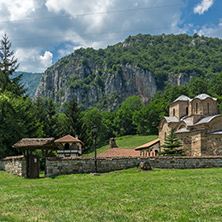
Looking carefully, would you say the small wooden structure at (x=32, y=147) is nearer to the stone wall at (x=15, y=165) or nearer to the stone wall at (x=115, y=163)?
the stone wall at (x=15, y=165)

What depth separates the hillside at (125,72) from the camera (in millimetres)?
157250

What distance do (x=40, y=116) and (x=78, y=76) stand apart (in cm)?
13745

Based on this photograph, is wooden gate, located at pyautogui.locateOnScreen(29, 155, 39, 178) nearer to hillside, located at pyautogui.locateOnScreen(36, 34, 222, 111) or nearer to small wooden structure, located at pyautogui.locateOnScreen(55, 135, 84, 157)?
small wooden structure, located at pyautogui.locateOnScreen(55, 135, 84, 157)

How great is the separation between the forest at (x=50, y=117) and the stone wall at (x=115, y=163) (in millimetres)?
10736

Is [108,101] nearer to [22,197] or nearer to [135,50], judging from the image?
[135,50]

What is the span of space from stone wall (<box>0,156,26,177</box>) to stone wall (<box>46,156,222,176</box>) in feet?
7.28

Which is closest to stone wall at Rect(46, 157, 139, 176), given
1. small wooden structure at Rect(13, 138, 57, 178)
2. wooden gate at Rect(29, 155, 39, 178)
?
small wooden structure at Rect(13, 138, 57, 178)

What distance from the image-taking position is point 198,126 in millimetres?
27391

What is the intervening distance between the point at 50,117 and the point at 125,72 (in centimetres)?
12107

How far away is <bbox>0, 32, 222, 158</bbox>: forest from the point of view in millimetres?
25891

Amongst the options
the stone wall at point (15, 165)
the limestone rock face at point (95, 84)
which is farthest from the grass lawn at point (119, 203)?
the limestone rock face at point (95, 84)

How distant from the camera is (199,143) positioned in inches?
1029

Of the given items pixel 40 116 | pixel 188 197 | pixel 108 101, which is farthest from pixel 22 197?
pixel 108 101

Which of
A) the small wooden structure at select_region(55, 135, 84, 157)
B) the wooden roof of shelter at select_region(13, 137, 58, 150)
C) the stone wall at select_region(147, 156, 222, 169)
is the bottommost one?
the small wooden structure at select_region(55, 135, 84, 157)
